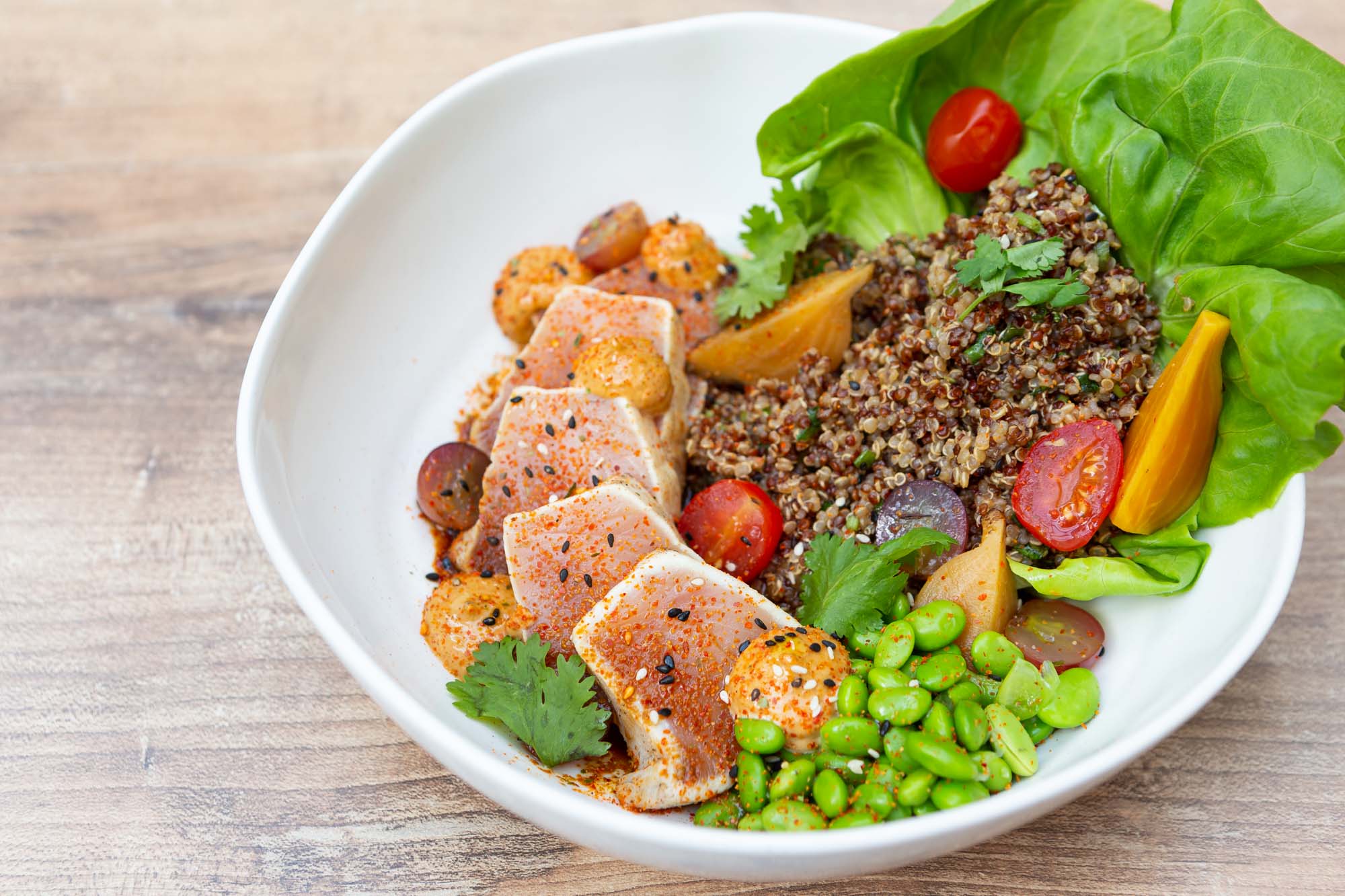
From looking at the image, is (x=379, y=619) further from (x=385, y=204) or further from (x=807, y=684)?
(x=385, y=204)

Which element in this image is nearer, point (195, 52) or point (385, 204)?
point (385, 204)

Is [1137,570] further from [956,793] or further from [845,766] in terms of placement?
[845,766]

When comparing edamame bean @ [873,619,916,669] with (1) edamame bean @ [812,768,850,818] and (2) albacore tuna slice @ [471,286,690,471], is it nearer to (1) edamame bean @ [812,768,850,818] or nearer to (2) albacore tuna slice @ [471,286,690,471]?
(1) edamame bean @ [812,768,850,818]

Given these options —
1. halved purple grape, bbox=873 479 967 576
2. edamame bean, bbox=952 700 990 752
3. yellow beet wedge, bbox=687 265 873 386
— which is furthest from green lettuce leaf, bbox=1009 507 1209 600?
yellow beet wedge, bbox=687 265 873 386

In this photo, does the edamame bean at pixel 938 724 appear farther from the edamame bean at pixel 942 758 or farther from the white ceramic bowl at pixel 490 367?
the white ceramic bowl at pixel 490 367

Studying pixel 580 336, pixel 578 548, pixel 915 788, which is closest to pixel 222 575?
pixel 578 548

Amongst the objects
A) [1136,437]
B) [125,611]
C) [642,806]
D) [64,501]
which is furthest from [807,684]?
[64,501]

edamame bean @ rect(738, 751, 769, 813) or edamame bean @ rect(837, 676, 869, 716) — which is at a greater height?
edamame bean @ rect(837, 676, 869, 716)
